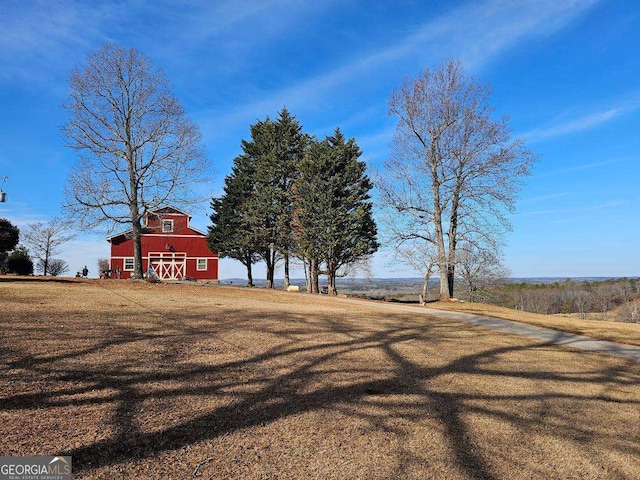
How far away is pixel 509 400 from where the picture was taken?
492 cm

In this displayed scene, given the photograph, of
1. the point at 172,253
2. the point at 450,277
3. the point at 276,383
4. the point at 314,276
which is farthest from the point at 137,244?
the point at 276,383

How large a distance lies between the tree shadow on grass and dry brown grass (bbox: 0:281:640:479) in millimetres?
21

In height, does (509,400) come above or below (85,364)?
below

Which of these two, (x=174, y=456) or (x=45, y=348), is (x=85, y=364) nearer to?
(x=45, y=348)

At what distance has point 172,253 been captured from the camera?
37781 mm

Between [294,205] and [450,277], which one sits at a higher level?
[294,205]

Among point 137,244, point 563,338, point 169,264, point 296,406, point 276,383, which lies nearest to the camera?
point 296,406

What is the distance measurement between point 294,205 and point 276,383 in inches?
1012

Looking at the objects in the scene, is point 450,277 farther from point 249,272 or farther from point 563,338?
point 249,272

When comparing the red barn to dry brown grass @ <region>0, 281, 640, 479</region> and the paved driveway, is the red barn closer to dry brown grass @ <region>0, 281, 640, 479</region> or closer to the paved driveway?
the paved driveway

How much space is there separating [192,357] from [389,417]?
2.93 metres

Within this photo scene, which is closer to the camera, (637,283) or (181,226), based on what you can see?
(181,226)

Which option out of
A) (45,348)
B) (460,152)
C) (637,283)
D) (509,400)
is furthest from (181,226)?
(637,283)

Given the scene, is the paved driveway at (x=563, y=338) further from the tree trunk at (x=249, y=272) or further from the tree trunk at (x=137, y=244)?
the tree trunk at (x=249, y=272)
